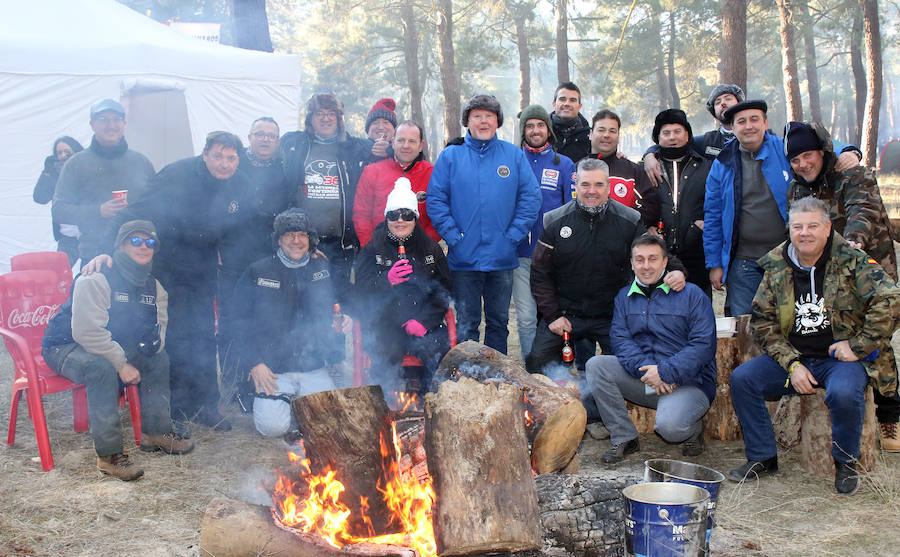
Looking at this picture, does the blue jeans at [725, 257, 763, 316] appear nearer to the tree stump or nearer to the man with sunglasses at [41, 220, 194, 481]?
the tree stump

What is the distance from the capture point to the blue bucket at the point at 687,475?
10.4ft

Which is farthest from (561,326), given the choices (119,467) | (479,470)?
(119,467)

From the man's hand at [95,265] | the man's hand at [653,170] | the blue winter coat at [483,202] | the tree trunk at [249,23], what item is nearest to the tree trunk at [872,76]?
the man's hand at [653,170]

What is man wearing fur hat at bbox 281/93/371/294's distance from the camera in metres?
5.55

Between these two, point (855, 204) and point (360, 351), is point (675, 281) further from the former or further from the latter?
point (360, 351)

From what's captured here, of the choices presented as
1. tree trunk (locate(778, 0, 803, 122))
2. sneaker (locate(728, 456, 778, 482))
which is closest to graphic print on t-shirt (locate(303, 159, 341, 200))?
sneaker (locate(728, 456, 778, 482))

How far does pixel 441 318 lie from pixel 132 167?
10.1 feet

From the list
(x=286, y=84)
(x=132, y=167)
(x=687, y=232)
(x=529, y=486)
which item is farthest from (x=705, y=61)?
(x=529, y=486)

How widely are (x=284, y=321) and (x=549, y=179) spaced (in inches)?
95.4

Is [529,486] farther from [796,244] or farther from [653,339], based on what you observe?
[796,244]

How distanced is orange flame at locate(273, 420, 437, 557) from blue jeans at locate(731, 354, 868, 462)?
2105mm

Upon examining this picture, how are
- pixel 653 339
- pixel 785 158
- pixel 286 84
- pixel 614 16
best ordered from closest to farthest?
pixel 653 339 < pixel 785 158 < pixel 286 84 < pixel 614 16

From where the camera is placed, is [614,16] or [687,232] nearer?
[687,232]

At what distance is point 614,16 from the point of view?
25094mm
